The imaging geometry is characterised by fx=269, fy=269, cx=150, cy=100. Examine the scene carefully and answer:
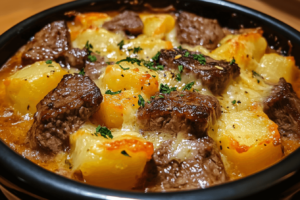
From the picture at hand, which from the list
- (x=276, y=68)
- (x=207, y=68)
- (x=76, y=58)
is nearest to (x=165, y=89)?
(x=207, y=68)

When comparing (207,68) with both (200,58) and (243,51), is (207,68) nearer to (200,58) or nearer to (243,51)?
(200,58)

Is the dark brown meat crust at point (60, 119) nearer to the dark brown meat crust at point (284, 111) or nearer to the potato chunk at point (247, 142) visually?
the potato chunk at point (247, 142)

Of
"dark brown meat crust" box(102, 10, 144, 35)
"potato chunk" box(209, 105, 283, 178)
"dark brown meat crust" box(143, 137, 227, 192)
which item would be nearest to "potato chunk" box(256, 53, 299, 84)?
"potato chunk" box(209, 105, 283, 178)

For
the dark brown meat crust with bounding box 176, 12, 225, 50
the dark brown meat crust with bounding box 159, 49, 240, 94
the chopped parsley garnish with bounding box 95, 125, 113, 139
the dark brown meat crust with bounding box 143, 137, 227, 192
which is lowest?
the dark brown meat crust with bounding box 143, 137, 227, 192

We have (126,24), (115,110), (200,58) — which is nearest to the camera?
(115,110)

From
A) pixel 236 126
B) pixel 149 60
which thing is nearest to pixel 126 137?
pixel 236 126

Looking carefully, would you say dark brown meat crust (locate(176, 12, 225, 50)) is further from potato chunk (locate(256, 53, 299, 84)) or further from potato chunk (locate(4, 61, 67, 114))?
potato chunk (locate(4, 61, 67, 114))
